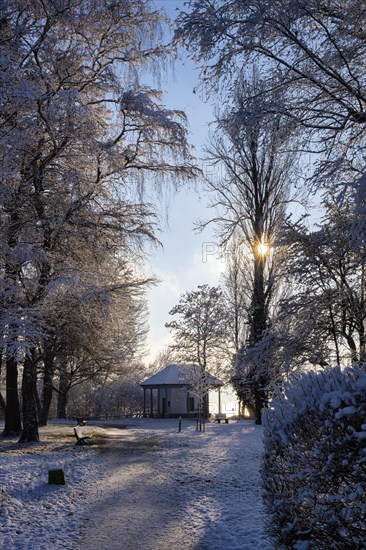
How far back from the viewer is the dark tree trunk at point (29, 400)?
15.4 meters

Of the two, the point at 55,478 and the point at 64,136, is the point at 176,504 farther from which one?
the point at 64,136

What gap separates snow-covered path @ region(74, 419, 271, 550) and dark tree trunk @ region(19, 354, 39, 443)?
3.19 meters

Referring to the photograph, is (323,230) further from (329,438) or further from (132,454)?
(132,454)

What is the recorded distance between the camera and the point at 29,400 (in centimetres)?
1575

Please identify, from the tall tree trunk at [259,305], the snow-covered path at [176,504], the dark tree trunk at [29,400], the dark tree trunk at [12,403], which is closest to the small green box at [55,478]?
the snow-covered path at [176,504]

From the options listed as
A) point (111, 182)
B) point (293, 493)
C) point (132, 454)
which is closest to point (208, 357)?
point (132, 454)

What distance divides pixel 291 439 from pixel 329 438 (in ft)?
1.57

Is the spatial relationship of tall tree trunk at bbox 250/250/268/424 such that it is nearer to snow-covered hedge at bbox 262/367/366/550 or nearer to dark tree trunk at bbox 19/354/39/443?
dark tree trunk at bbox 19/354/39/443

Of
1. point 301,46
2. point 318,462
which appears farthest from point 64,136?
point 318,462

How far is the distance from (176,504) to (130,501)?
2.61ft

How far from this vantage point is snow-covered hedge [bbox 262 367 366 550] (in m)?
3.48

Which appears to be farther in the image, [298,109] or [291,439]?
[298,109]

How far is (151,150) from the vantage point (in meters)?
13.6

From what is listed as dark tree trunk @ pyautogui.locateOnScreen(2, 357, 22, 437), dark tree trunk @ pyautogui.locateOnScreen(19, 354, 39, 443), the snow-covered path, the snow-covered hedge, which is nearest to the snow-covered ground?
the snow-covered path
